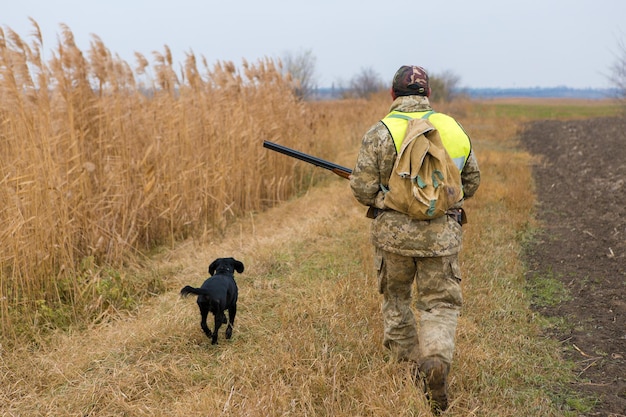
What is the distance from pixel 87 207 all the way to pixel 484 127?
2364 cm

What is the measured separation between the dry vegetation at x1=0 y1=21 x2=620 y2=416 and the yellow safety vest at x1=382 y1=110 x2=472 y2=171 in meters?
1.28

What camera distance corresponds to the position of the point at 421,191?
2.83 meters

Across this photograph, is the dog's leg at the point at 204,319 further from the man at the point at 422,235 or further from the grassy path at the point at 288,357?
the man at the point at 422,235

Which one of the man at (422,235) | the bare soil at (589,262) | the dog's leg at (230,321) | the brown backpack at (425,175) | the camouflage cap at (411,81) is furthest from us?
the dog's leg at (230,321)

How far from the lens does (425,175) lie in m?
2.84

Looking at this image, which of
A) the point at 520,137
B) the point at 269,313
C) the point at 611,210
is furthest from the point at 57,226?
the point at 520,137

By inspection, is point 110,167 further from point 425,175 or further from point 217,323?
point 425,175

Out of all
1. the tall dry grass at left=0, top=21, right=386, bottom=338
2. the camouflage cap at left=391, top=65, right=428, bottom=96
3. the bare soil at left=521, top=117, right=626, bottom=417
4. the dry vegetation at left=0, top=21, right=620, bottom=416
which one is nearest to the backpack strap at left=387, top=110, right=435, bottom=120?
the camouflage cap at left=391, top=65, right=428, bottom=96

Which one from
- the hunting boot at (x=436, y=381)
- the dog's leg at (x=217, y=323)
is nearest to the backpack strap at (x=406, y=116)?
the hunting boot at (x=436, y=381)

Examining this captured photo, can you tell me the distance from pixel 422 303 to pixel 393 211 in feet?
1.86

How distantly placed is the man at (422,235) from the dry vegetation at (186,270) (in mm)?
305

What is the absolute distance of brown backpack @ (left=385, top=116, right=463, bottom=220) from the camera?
2.82 m

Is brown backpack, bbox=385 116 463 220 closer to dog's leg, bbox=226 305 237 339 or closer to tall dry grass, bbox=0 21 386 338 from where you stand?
dog's leg, bbox=226 305 237 339

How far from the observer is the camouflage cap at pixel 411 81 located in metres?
3.07
